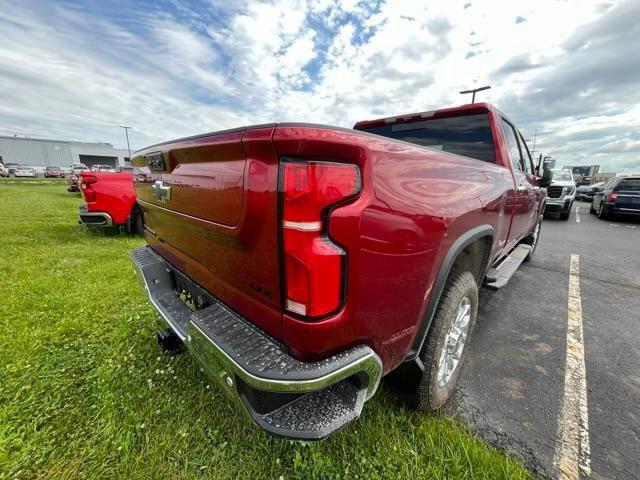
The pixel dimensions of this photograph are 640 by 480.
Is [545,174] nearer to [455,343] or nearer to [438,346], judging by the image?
[455,343]

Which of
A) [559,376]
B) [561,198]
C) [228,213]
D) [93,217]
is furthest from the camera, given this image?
[561,198]

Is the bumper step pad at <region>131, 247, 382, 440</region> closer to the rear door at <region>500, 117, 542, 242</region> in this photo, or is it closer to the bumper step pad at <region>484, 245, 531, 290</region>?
the bumper step pad at <region>484, 245, 531, 290</region>

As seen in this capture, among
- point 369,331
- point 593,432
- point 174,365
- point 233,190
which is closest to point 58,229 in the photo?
point 174,365

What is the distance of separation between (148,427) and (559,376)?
2919 millimetres

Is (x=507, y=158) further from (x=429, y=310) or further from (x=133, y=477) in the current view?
(x=133, y=477)

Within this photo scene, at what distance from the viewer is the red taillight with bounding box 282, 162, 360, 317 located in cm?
106

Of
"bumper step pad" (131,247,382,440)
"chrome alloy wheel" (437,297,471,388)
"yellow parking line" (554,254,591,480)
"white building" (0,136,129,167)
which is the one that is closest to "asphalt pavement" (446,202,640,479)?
"yellow parking line" (554,254,591,480)

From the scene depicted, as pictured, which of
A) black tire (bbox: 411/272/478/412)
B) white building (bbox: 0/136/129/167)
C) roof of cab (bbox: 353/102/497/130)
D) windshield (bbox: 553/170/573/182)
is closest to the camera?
black tire (bbox: 411/272/478/412)

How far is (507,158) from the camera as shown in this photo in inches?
110

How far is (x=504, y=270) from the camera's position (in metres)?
3.24

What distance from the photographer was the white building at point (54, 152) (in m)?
61.5

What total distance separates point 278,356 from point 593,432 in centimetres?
205

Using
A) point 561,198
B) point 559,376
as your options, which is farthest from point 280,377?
point 561,198

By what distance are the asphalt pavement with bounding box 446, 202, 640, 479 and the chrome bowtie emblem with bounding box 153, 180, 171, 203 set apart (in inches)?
89.3
